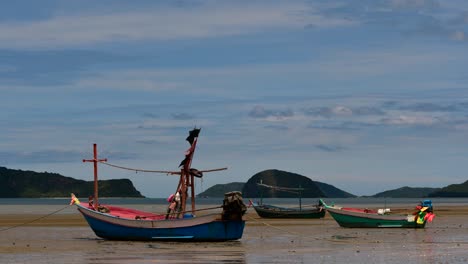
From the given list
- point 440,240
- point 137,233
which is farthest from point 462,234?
point 137,233

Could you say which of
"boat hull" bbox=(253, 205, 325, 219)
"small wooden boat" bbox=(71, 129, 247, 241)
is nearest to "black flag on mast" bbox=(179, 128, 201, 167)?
"small wooden boat" bbox=(71, 129, 247, 241)

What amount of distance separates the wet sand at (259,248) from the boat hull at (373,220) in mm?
4570

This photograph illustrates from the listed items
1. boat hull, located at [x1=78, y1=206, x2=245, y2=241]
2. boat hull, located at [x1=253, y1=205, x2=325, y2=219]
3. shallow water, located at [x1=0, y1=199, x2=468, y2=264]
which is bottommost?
shallow water, located at [x1=0, y1=199, x2=468, y2=264]

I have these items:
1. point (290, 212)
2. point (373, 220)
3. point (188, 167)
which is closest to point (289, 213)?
point (290, 212)

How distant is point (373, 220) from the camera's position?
64062mm

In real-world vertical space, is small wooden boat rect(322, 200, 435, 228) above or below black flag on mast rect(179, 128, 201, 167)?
below

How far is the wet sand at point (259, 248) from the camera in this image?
124ft

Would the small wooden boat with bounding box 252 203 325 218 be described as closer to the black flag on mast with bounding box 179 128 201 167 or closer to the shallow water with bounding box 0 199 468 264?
the shallow water with bounding box 0 199 468 264

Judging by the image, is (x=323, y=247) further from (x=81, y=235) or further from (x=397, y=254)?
(x=81, y=235)

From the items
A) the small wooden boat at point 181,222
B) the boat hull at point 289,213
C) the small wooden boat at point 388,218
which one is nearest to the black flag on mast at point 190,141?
the small wooden boat at point 181,222

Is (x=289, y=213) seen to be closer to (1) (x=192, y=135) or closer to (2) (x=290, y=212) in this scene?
(2) (x=290, y=212)

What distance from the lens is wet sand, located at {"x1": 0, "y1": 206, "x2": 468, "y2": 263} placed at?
37844mm

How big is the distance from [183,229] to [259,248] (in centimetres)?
475

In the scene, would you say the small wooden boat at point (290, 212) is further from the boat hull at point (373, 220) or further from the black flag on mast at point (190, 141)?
the black flag on mast at point (190, 141)
